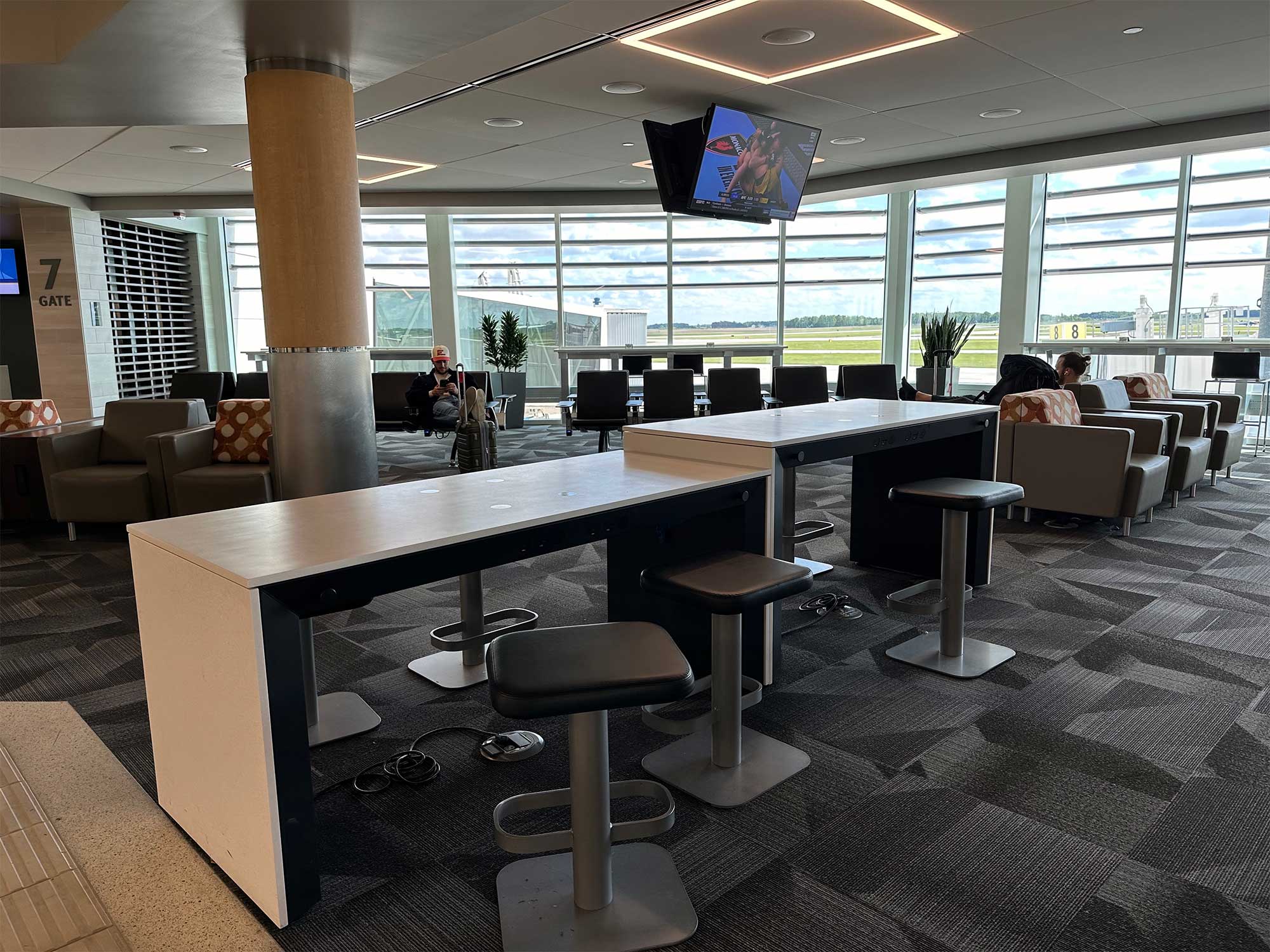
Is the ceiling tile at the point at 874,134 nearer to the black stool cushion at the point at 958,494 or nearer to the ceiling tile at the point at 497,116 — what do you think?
the ceiling tile at the point at 497,116

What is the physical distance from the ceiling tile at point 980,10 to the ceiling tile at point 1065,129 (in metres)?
2.66

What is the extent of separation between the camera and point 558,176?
30.5ft

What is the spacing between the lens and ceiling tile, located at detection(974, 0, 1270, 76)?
4.56 m

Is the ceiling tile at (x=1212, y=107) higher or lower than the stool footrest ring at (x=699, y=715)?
higher

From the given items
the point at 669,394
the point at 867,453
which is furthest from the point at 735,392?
the point at 867,453

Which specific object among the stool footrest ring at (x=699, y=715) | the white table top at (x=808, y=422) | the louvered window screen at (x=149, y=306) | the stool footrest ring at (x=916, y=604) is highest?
the louvered window screen at (x=149, y=306)

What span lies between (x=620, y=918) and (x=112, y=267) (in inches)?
458

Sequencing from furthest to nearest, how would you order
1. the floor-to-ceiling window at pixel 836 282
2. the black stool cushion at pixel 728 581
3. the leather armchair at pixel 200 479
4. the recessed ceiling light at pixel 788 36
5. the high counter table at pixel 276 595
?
the floor-to-ceiling window at pixel 836 282, the leather armchair at pixel 200 479, the recessed ceiling light at pixel 788 36, the black stool cushion at pixel 728 581, the high counter table at pixel 276 595

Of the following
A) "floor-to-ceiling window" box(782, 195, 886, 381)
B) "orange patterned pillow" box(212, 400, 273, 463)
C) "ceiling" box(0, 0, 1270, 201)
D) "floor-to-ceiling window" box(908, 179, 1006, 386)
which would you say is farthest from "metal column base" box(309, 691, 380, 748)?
"floor-to-ceiling window" box(782, 195, 886, 381)

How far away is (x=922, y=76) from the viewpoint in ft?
18.9

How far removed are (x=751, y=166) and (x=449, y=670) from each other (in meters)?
5.09

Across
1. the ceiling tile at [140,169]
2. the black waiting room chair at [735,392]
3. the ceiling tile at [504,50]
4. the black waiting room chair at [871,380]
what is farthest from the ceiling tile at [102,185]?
the black waiting room chair at [871,380]

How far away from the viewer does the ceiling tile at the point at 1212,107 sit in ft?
20.7

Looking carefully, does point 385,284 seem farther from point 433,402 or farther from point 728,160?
point 728,160
